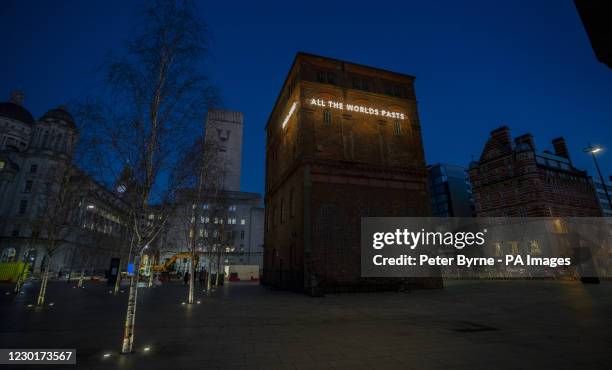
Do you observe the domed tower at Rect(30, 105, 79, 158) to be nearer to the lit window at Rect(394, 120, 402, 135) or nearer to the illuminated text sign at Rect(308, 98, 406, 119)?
the illuminated text sign at Rect(308, 98, 406, 119)

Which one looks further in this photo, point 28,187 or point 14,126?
point 14,126

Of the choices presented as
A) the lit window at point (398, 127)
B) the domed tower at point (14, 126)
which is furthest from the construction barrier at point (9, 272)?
the domed tower at point (14, 126)

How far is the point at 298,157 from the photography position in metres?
25.8

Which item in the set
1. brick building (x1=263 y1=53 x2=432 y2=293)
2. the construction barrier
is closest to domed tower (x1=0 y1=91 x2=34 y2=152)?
the construction barrier

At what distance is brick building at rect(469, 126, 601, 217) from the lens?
1911 inches

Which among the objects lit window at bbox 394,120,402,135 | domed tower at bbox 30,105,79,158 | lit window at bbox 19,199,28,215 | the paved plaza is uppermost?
domed tower at bbox 30,105,79,158

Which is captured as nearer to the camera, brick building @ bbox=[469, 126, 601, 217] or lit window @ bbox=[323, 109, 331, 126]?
lit window @ bbox=[323, 109, 331, 126]

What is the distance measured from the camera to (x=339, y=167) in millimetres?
25938

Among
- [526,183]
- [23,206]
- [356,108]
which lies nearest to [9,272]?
[23,206]

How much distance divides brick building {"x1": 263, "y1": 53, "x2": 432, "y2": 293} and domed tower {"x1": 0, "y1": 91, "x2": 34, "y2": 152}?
3066 inches

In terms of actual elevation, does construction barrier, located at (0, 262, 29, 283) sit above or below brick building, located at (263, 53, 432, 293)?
below

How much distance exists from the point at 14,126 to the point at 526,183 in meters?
115

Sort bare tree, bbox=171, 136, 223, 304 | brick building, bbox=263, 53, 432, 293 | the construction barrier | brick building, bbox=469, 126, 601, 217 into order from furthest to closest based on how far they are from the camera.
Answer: brick building, bbox=469, 126, 601, 217 < the construction barrier < brick building, bbox=263, 53, 432, 293 < bare tree, bbox=171, 136, 223, 304

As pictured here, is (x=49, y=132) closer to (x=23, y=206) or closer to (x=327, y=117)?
(x=23, y=206)
